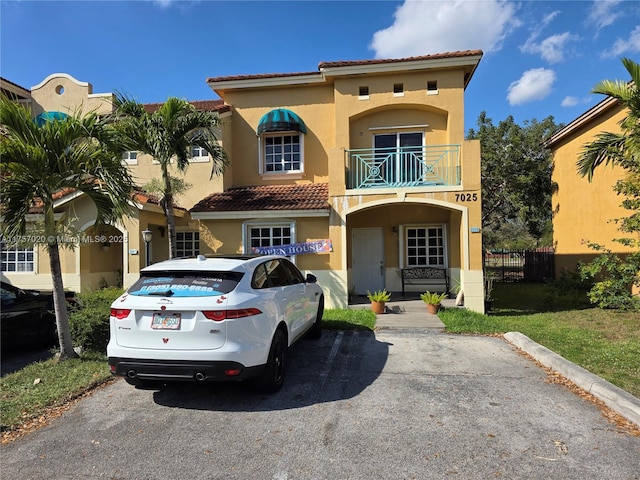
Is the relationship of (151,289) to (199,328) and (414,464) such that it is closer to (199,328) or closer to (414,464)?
(199,328)

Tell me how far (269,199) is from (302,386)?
7.51 metres

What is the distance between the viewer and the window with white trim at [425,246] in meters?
13.0

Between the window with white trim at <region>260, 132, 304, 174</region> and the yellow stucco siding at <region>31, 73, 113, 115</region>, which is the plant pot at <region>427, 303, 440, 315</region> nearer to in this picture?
the window with white trim at <region>260, 132, 304, 174</region>

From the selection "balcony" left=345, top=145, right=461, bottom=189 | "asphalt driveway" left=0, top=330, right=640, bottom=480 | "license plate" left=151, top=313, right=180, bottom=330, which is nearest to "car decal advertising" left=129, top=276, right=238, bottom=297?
"license plate" left=151, top=313, right=180, bottom=330

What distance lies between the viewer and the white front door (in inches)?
516

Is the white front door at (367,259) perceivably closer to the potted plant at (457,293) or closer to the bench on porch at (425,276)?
the bench on porch at (425,276)

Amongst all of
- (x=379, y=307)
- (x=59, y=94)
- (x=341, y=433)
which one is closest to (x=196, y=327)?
(x=341, y=433)

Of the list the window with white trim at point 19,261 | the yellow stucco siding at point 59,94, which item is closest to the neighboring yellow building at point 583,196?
the yellow stucco siding at point 59,94

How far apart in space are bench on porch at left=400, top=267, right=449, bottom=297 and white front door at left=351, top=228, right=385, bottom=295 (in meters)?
0.81

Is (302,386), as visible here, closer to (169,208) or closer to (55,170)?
(55,170)

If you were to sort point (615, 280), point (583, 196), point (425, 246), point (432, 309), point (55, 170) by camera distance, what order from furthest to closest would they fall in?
point (583, 196) < point (425, 246) < point (432, 309) < point (615, 280) < point (55, 170)

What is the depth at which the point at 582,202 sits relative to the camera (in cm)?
1451

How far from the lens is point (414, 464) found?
3309 millimetres

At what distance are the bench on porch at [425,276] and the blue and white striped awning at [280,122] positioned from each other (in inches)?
234
